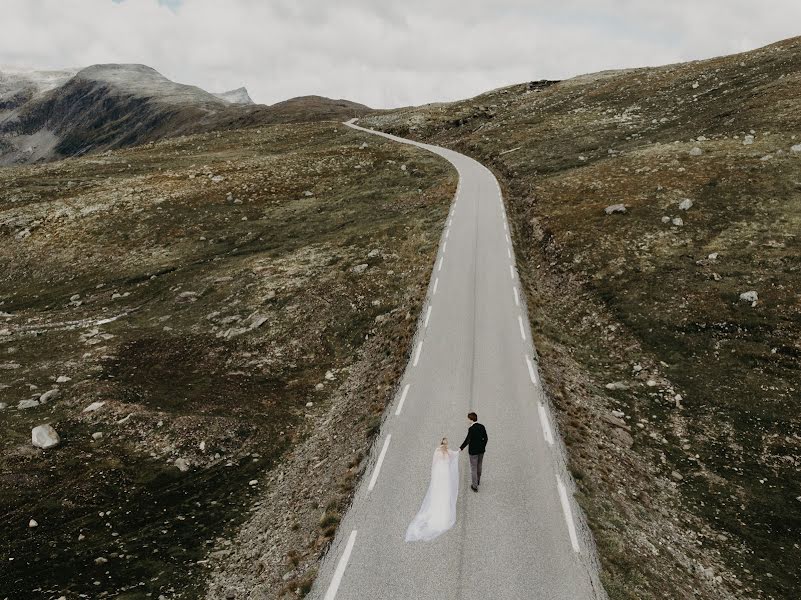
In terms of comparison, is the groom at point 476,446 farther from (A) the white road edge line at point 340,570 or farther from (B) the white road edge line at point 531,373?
(B) the white road edge line at point 531,373

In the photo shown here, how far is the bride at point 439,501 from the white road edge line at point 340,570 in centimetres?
142

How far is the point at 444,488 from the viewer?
12812mm

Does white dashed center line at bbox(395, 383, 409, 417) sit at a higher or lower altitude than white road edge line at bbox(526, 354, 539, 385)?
lower

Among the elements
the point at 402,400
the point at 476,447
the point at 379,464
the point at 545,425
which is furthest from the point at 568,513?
the point at 402,400

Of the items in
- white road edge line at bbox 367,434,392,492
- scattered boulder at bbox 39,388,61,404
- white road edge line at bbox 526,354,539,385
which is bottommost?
white road edge line at bbox 367,434,392,492

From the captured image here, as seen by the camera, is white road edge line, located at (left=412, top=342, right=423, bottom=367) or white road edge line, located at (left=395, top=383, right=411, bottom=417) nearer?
white road edge line, located at (left=395, top=383, right=411, bottom=417)

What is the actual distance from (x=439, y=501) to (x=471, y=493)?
1178 millimetres

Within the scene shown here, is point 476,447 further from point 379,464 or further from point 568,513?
point 379,464

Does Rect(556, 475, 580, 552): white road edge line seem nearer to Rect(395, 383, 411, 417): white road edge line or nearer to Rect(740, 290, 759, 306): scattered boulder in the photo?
Rect(395, 383, 411, 417): white road edge line

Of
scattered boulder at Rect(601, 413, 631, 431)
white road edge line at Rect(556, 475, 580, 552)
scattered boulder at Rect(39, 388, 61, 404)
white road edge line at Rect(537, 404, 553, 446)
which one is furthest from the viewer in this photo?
scattered boulder at Rect(39, 388, 61, 404)

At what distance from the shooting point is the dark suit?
42.6 ft

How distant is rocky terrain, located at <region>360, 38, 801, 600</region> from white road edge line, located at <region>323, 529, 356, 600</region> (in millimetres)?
5964

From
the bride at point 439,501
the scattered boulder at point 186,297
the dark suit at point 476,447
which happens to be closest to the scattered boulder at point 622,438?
the dark suit at point 476,447

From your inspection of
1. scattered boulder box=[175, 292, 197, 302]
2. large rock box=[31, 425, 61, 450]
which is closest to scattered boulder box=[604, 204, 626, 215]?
scattered boulder box=[175, 292, 197, 302]
